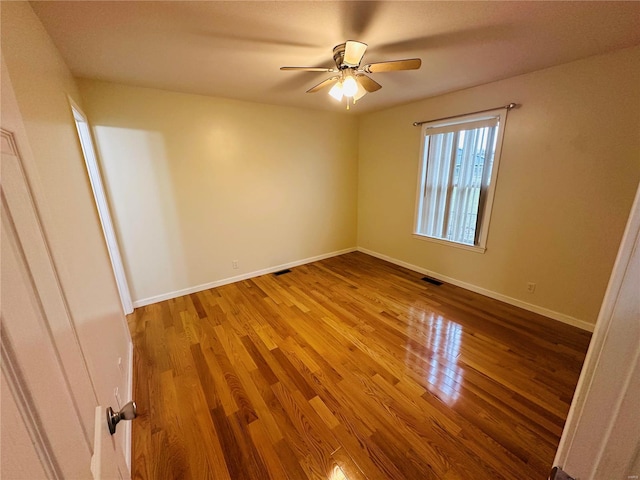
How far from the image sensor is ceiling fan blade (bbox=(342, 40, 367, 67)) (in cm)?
144

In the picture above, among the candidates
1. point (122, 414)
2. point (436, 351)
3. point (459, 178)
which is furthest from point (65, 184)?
point (459, 178)

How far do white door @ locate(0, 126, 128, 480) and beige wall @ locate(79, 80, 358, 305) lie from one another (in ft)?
8.72

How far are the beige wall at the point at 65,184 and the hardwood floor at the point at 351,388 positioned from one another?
1.54ft

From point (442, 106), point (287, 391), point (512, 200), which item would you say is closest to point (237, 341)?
point (287, 391)

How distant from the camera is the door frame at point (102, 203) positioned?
2098 millimetres

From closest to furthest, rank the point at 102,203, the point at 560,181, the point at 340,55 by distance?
the point at 340,55 < the point at 560,181 < the point at 102,203

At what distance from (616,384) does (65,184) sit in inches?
80.4

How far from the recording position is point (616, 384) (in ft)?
1.45

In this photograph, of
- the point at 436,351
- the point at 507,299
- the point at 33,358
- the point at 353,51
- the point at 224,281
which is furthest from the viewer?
the point at 224,281

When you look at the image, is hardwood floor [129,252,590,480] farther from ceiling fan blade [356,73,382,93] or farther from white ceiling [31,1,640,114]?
white ceiling [31,1,640,114]

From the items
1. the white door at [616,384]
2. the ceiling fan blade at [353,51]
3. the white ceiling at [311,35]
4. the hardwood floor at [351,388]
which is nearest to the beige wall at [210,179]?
the white ceiling at [311,35]

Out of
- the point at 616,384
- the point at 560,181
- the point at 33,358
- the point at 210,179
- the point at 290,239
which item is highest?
the point at 210,179

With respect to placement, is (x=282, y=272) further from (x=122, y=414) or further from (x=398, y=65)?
(x=122, y=414)

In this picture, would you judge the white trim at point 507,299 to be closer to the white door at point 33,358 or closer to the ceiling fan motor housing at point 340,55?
the ceiling fan motor housing at point 340,55
